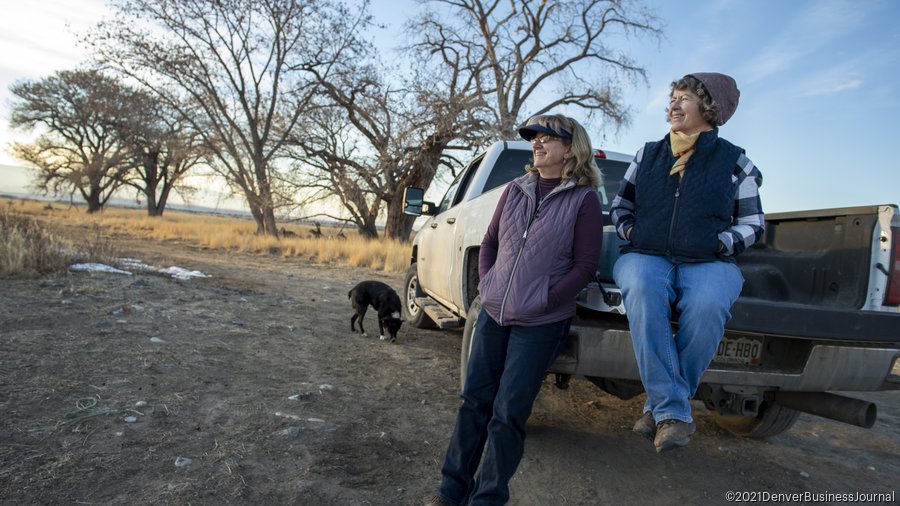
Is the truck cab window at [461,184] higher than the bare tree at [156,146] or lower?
lower

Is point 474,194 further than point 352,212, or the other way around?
point 352,212

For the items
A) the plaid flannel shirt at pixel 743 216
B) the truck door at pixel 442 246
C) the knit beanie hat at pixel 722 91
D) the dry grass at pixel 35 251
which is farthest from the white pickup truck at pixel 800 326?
the dry grass at pixel 35 251

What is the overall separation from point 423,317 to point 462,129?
12.4m

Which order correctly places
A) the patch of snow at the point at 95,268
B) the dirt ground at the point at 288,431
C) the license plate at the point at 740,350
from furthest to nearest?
the patch of snow at the point at 95,268, the license plate at the point at 740,350, the dirt ground at the point at 288,431

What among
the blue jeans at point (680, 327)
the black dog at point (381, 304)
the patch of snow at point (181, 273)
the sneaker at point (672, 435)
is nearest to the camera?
the sneaker at point (672, 435)

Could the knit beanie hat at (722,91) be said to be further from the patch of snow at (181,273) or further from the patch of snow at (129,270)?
the patch of snow at (181,273)

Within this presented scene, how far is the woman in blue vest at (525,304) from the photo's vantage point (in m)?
2.33

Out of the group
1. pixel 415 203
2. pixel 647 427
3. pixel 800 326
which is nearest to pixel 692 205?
pixel 800 326

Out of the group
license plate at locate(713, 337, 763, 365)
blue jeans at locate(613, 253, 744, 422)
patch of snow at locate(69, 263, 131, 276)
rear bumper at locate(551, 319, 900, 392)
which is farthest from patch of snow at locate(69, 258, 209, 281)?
license plate at locate(713, 337, 763, 365)

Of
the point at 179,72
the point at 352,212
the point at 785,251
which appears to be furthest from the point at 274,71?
the point at 785,251

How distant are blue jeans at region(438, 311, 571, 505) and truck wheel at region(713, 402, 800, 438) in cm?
210

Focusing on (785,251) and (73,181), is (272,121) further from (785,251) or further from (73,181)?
(73,181)

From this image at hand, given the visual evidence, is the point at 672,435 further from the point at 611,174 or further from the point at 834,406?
the point at 611,174

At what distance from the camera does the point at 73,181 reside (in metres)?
34.5
